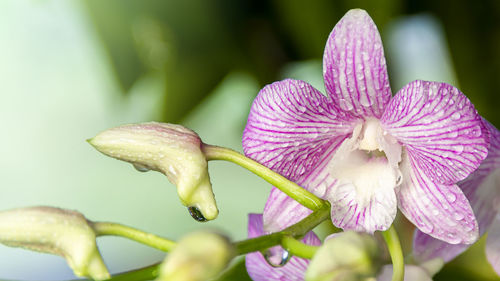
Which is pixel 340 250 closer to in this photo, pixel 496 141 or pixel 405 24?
pixel 496 141

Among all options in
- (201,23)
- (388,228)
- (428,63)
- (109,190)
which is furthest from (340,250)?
(109,190)

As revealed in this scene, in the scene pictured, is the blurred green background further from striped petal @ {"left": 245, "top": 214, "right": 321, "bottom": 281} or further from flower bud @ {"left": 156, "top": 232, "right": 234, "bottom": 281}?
flower bud @ {"left": 156, "top": 232, "right": 234, "bottom": 281}

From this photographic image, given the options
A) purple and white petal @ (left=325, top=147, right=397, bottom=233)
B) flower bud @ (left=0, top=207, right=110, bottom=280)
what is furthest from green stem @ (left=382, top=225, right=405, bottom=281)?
flower bud @ (left=0, top=207, right=110, bottom=280)

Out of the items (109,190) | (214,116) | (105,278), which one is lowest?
(109,190)

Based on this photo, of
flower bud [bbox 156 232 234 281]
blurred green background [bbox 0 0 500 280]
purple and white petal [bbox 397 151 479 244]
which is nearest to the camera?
flower bud [bbox 156 232 234 281]

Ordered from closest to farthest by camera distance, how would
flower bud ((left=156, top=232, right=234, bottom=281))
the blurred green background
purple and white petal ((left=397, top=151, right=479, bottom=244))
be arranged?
1. flower bud ((left=156, top=232, right=234, bottom=281))
2. purple and white petal ((left=397, top=151, right=479, bottom=244))
3. the blurred green background

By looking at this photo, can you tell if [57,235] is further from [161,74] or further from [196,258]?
[161,74]

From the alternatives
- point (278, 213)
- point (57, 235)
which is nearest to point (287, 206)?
point (278, 213)
